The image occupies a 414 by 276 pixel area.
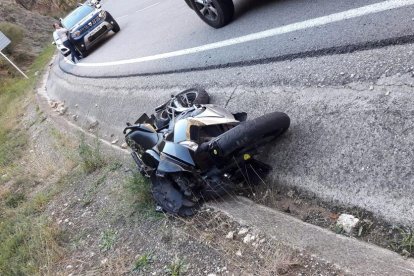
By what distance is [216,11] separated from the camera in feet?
22.9

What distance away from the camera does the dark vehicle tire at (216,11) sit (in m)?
6.84

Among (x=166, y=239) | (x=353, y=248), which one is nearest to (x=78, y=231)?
(x=166, y=239)

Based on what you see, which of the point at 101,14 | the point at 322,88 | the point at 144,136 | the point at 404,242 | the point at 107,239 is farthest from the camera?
the point at 101,14

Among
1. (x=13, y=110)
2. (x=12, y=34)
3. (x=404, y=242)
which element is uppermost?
(x=404, y=242)

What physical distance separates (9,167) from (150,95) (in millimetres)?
4571

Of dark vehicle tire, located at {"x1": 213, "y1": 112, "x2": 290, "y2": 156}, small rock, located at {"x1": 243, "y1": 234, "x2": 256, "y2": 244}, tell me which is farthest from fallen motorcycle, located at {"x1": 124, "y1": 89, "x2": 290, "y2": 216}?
small rock, located at {"x1": 243, "y1": 234, "x2": 256, "y2": 244}

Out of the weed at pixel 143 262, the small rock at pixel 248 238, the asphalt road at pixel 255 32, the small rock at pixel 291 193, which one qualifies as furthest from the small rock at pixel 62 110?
the small rock at pixel 248 238

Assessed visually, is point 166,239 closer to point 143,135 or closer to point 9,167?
point 143,135

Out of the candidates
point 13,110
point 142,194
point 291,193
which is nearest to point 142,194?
point 142,194

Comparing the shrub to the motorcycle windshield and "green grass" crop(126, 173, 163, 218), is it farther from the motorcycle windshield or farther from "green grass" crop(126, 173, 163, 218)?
the motorcycle windshield

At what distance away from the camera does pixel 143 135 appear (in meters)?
4.95

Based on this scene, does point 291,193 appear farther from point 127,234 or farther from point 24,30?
point 24,30

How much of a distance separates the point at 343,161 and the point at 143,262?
6.29ft

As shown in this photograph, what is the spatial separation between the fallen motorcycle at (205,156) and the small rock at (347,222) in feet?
3.28
